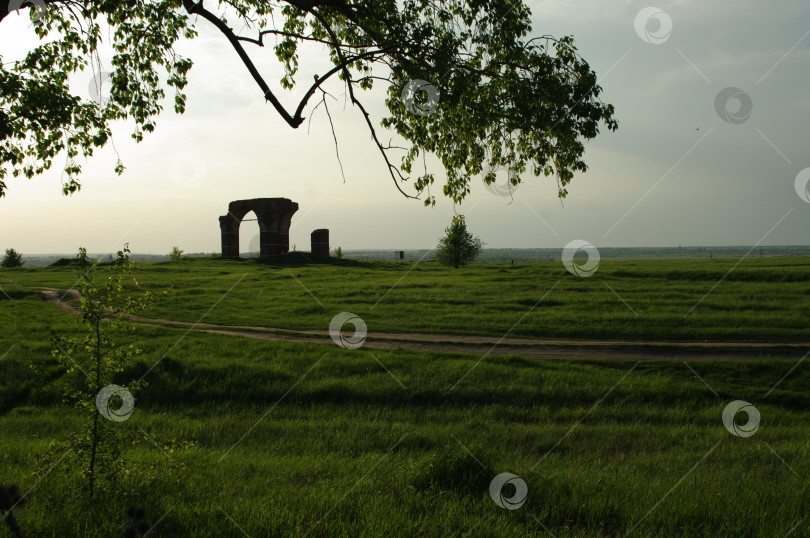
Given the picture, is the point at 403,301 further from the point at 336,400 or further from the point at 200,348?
the point at 336,400

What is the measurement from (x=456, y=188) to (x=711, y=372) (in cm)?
858

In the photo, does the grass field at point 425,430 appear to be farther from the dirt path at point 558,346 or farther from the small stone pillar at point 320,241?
the small stone pillar at point 320,241

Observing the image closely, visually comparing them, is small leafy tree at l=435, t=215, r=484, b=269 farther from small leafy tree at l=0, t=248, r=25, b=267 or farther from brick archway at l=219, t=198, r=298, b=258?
small leafy tree at l=0, t=248, r=25, b=267

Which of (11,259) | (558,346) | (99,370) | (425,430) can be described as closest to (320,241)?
(11,259)

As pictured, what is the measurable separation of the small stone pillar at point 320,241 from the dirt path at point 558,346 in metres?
40.3

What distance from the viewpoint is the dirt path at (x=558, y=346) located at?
50.8ft

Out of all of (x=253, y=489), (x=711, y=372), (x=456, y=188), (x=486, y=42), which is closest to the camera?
(x=253, y=489)

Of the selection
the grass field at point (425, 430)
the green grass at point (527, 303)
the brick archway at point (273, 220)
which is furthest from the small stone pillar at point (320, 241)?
the grass field at point (425, 430)

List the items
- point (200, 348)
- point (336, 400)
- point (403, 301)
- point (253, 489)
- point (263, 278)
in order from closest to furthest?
point (253, 489) < point (336, 400) < point (200, 348) < point (403, 301) < point (263, 278)

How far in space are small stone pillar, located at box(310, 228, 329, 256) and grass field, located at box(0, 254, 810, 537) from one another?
35.3 metres

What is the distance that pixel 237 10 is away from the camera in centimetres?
1039

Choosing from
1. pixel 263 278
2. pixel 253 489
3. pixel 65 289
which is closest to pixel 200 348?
pixel 253 489

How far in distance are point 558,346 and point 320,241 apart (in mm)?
44656

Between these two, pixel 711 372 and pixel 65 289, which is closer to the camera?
pixel 711 372
